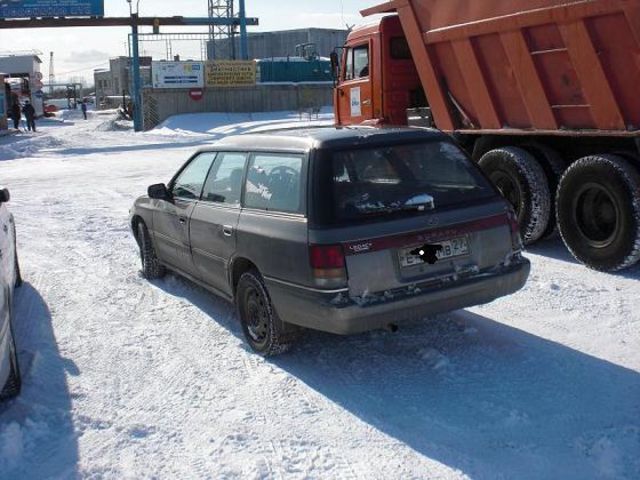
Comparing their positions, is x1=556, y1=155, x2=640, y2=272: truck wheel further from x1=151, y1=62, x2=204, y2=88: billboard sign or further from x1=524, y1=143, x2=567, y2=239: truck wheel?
x1=151, y1=62, x2=204, y2=88: billboard sign

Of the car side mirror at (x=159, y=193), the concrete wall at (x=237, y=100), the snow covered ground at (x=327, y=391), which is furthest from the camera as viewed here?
the concrete wall at (x=237, y=100)

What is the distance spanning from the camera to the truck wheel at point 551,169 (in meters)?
7.62

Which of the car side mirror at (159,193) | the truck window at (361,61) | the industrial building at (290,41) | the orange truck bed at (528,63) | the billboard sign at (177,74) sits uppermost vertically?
the industrial building at (290,41)

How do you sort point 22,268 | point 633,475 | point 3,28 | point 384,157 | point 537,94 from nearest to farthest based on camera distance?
point 633,475
point 384,157
point 537,94
point 22,268
point 3,28

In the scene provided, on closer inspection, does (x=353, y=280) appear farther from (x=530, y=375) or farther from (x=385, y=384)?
(x=530, y=375)

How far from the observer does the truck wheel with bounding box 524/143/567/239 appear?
25.0 ft

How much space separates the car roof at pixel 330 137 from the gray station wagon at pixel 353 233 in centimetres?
1

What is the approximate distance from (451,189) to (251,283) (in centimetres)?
151

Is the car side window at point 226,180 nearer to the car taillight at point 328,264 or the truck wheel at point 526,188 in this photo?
the car taillight at point 328,264

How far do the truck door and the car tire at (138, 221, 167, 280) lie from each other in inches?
170

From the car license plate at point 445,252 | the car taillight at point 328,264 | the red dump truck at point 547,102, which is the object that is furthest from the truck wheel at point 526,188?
the car taillight at point 328,264

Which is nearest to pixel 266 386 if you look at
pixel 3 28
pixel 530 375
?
pixel 530 375

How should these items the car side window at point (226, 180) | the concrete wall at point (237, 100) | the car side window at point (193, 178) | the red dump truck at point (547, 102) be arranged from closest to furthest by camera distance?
the car side window at point (226, 180) < the car side window at point (193, 178) < the red dump truck at point (547, 102) < the concrete wall at point (237, 100)

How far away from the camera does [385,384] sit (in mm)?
4352
